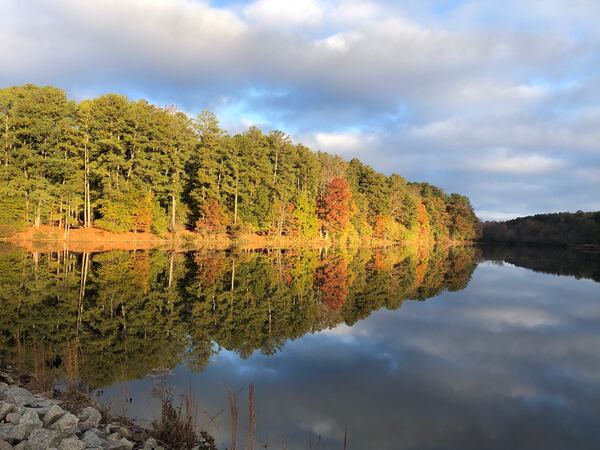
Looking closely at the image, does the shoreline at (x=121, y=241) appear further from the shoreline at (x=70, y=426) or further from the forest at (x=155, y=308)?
the shoreline at (x=70, y=426)

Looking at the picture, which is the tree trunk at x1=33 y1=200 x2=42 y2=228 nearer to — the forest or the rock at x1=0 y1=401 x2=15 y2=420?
the forest

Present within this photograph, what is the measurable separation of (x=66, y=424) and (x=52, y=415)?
222 mm

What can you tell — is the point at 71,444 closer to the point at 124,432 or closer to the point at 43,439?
the point at 43,439

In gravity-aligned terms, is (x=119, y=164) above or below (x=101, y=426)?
above

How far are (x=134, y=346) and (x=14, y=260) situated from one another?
1827 centimetres

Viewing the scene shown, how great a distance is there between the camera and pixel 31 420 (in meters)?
4.58

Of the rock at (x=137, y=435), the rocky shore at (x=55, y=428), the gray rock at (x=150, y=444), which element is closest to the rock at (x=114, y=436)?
the rocky shore at (x=55, y=428)

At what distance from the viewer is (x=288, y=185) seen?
5622 cm

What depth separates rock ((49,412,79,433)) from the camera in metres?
4.67

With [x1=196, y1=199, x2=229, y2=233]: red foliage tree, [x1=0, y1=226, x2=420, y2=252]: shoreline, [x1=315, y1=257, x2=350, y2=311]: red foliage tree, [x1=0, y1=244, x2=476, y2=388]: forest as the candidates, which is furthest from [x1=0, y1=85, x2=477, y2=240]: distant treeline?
[x1=315, y1=257, x2=350, y2=311]: red foliage tree

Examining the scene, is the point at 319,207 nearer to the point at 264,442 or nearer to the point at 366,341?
the point at 366,341

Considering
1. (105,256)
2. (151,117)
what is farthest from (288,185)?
(105,256)

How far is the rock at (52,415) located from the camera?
4.74 m

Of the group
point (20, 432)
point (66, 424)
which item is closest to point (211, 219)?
point (66, 424)
